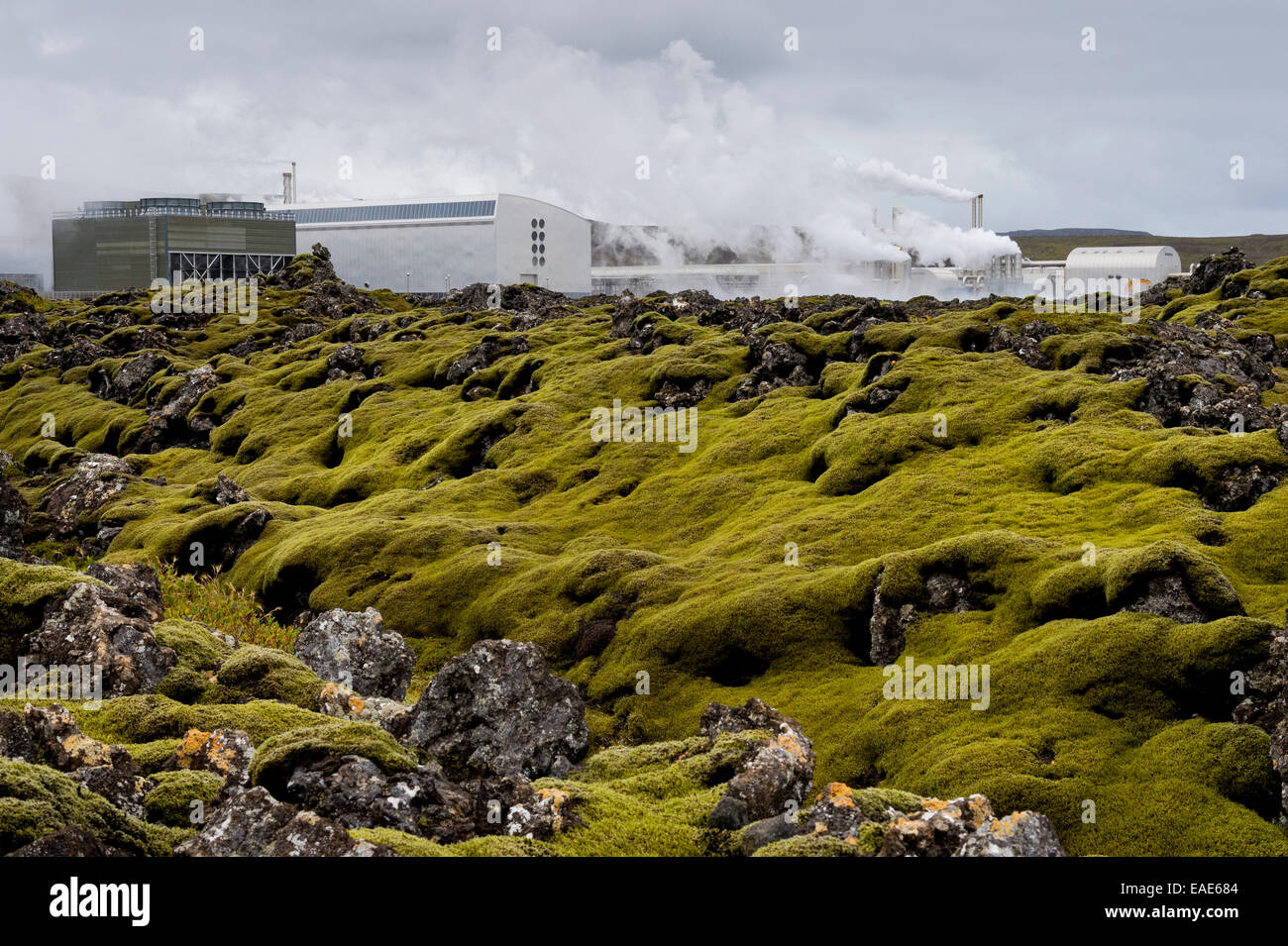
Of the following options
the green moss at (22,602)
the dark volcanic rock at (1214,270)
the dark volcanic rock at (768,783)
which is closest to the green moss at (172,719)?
the green moss at (22,602)

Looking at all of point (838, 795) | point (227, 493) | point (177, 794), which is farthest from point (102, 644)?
point (227, 493)

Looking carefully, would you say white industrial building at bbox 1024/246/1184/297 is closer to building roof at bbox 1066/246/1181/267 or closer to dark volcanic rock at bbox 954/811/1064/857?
building roof at bbox 1066/246/1181/267

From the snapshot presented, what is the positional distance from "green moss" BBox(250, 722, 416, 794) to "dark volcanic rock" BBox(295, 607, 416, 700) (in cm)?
1012

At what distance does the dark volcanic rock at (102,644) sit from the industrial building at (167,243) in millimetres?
150923

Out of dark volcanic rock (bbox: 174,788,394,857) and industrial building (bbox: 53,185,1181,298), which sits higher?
industrial building (bbox: 53,185,1181,298)

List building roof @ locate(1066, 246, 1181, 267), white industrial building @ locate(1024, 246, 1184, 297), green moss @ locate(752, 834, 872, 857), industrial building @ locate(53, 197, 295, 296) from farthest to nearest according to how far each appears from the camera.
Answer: building roof @ locate(1066, 246, 1181, 267)
white industrial building @ locate(1024, 246, 1184, 297)
industrial building @ locate(53, 197, 295, 296)
green moss @ locate(752, 834, 872, 857)

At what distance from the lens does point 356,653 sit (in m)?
26.1

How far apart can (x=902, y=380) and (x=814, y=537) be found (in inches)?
602

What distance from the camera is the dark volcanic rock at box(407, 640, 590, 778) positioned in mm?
20844

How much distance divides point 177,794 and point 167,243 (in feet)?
540

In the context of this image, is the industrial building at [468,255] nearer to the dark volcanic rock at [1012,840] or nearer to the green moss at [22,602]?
the green moss at [22,602]

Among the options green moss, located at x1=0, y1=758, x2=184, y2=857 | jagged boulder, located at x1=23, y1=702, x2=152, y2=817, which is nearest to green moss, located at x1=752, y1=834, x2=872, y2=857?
green moss, located at x1=0, y1=758, x2=184, y2=857
